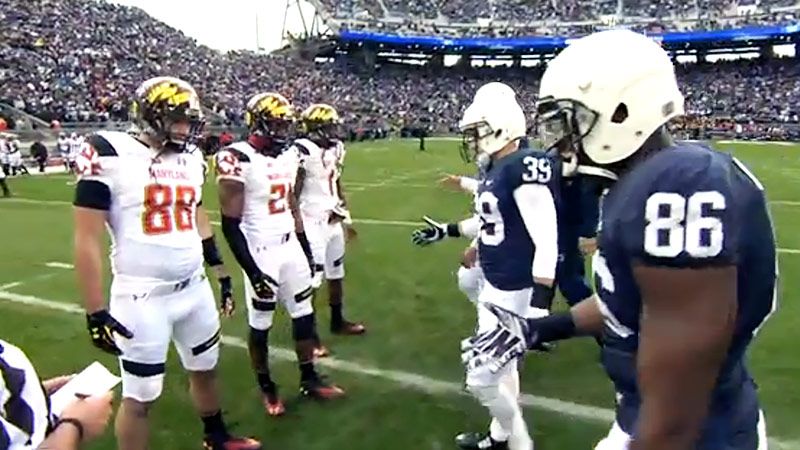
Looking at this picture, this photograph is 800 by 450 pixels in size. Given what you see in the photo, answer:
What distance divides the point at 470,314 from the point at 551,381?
1903 millimetres

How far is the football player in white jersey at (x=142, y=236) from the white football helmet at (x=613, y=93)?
243 centimetres

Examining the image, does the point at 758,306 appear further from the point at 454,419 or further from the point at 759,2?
the point at 759,2

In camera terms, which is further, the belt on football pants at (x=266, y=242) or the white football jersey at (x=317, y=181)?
the white football jersey at (x=317, y=181)

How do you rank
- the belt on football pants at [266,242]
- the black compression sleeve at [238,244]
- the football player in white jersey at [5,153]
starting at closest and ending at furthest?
1. the black compression sleeve at [238,244]
2. the belt on football pants at [266,242]
3. the football player in white jersey at [5,153]

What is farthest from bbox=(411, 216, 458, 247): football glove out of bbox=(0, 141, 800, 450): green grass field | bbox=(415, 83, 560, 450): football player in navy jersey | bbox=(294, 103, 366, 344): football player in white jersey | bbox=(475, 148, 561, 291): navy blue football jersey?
bbox=(294, 103, 366, 344): football player in white jersey

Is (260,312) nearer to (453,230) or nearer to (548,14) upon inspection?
(453,230)

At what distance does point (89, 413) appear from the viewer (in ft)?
6.85

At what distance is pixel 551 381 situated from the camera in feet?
18.4

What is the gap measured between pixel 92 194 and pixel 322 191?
342 centimetres

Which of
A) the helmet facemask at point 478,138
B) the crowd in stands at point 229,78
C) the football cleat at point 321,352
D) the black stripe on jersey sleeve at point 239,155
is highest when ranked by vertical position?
the crowd in stands at point 229,78

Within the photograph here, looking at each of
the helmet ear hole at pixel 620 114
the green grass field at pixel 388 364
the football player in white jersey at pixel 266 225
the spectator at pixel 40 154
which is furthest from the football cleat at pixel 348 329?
the spectator at pixel 40 154

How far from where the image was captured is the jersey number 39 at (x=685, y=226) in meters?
1.62

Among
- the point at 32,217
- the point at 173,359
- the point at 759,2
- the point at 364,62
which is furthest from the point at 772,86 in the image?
the point at 173,359

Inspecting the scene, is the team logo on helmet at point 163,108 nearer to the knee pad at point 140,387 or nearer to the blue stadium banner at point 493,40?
the knee pad at point 140,387
